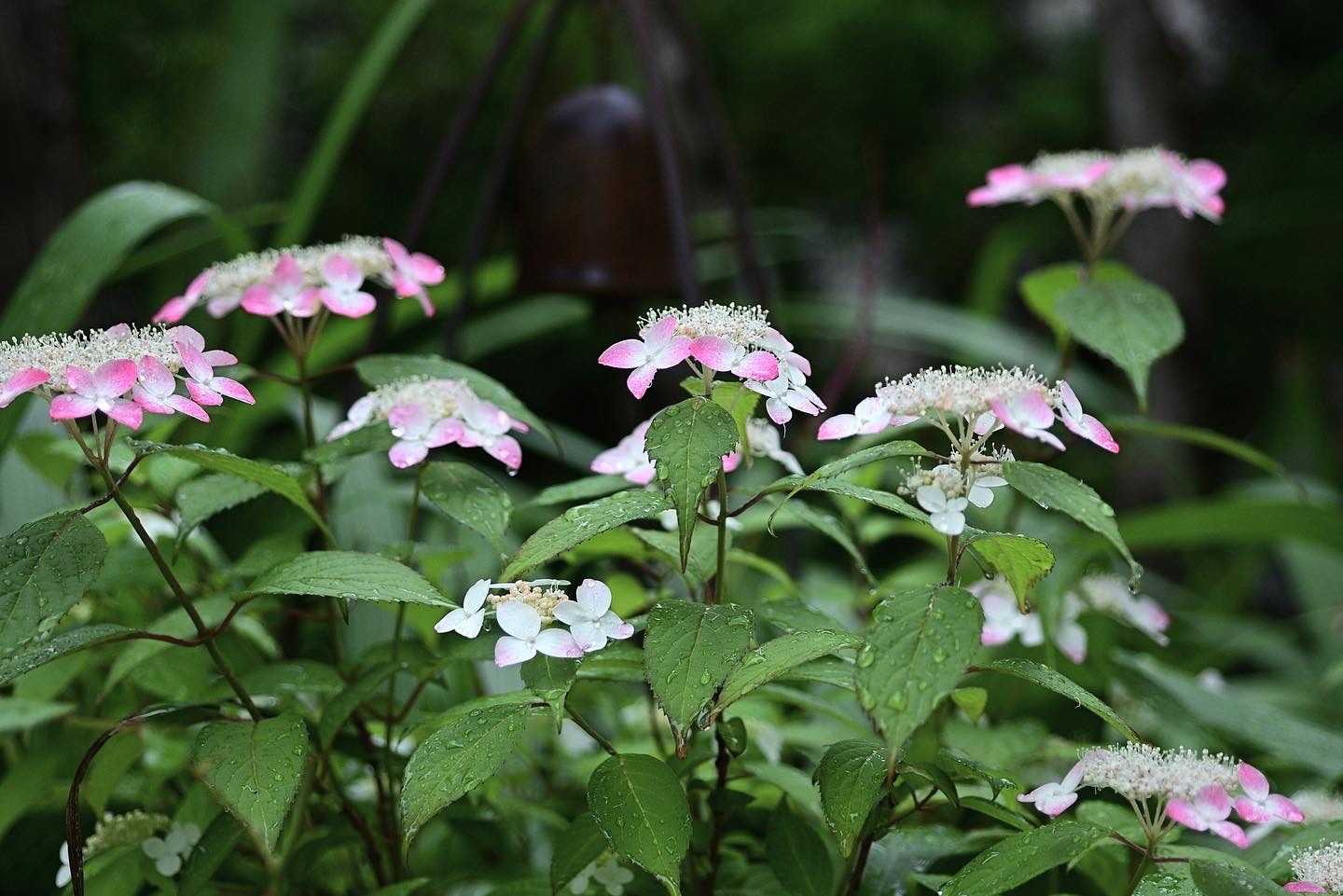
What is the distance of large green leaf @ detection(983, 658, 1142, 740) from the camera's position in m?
0.44

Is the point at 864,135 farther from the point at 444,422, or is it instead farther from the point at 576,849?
the point at 576,849

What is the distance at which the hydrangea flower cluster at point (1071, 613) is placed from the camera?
2.58ft

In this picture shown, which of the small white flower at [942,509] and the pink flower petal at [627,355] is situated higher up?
the pink flower petal at [627,355]

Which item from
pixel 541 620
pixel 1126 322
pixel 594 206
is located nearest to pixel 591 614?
pixel 541 620

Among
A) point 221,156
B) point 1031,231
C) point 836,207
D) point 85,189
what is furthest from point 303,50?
point 1031,231

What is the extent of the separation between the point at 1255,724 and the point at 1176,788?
0.51 metres

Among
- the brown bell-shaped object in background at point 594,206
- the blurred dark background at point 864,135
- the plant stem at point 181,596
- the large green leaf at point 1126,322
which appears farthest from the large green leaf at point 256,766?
the blurred dark background at point 864,135

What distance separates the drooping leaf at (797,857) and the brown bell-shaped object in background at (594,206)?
0.60 metres

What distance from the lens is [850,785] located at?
1.53ft

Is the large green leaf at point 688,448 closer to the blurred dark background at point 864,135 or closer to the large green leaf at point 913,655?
the large green leaf at point 913,655

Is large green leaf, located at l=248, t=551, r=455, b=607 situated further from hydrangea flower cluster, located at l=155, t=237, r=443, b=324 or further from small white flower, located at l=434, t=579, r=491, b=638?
hydrangea flower cluster, located at l=155, t=237, r=443, b=324

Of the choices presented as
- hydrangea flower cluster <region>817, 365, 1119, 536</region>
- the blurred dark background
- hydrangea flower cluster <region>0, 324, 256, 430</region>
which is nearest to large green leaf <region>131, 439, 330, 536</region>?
hydrangea flower cluster <region>0, 324, 256, 430</region>

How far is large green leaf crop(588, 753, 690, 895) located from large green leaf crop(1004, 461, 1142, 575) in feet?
0.58

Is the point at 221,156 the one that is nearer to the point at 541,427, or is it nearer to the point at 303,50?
the point at 303,50
